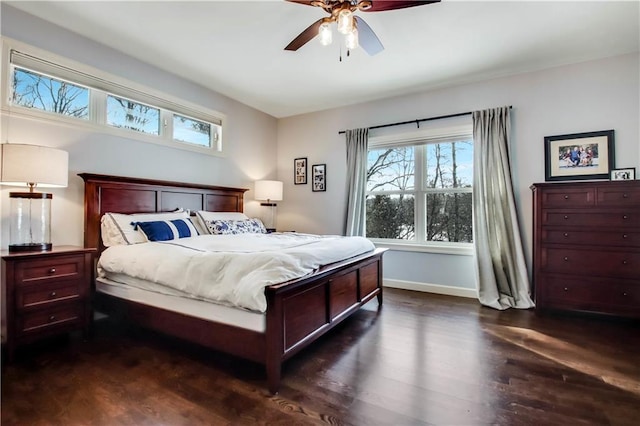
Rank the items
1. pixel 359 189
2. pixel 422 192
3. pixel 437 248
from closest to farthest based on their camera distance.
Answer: pixel 437 248 < pixel 422 192 < pixel 359 189

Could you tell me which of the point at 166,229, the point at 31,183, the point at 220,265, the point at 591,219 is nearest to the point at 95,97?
the point at 31,183

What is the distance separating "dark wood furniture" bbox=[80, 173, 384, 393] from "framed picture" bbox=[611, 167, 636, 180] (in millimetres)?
2432

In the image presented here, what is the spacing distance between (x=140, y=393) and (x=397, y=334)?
76.1 inches

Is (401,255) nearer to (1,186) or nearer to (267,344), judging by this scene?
(267,344)

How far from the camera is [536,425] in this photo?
60.0 inches

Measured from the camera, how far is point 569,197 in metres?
2.99

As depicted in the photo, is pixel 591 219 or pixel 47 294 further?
pixel 591 219

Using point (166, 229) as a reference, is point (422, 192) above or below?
above

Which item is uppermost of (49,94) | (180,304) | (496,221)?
(49,94)

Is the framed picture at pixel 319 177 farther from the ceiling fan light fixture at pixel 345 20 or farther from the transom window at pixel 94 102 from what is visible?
the ceiling fan light fixture at pixel 345 20

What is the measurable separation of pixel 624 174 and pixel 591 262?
94 centimetres

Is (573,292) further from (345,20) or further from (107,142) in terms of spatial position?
(107,142)

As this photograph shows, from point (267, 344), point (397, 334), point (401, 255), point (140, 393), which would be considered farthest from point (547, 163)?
point (140, 393)

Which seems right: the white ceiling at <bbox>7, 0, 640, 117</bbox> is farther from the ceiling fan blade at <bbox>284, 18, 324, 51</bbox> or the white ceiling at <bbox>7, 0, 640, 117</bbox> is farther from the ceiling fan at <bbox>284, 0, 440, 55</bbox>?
the ceiling fan at <bbox>284, 0, 440, 55</bbox>
